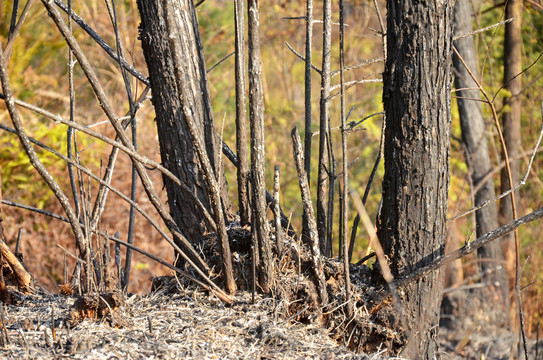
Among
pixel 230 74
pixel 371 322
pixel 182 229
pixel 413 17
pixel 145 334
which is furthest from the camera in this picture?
pixel 230 74

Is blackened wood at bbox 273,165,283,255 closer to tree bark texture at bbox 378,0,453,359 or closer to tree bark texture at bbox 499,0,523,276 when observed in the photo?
A: tree bark texture at bbox 378,0,453,359

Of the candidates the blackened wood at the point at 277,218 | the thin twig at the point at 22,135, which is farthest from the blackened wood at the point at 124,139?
the blackened wood at the point at 277,218

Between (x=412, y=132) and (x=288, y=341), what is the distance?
3.39 feet

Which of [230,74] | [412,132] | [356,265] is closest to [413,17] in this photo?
[412,132]

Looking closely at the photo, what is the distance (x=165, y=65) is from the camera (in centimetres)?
240

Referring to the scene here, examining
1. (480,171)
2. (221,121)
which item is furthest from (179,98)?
(221,121)

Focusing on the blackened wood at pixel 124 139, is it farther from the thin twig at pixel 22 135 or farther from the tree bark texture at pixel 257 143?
the tree bark texture at pixel 257 143

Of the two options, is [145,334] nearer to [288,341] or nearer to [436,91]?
[288,341]

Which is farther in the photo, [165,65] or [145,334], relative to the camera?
[165,65]

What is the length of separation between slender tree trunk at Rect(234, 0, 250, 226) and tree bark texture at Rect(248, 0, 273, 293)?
44 millimetres

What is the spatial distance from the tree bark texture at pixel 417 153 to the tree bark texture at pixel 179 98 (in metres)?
0.84

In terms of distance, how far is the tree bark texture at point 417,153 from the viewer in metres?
2.20

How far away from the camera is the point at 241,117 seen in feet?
7.54

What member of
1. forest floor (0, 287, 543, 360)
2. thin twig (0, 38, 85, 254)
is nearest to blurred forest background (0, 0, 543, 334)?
forest floor (0, 287, 543, 360)
